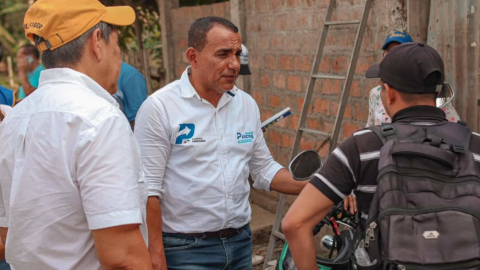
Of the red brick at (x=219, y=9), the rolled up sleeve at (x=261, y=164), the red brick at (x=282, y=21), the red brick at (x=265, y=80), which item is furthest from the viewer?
the red brick at (x=219, y=9)

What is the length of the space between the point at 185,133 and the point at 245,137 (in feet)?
1.04

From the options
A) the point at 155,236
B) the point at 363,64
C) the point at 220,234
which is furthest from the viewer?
the point at 363,64

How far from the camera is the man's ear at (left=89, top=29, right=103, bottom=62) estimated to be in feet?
6.04

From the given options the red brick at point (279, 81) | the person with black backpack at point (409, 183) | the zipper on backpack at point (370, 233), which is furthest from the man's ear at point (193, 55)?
the red brick at point (279, 81)

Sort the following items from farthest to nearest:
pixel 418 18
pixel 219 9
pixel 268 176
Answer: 1. pixel 219 9
2. pixel 418 18
3. pixel 268 176

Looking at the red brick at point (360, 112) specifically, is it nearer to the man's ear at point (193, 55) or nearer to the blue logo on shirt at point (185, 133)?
the man's ear at point (193, 55)

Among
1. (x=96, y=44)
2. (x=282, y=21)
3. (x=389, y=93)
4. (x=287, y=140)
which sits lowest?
(x=287, y=140)

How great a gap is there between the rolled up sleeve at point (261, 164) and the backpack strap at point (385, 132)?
109cm

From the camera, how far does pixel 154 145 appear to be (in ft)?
8.35

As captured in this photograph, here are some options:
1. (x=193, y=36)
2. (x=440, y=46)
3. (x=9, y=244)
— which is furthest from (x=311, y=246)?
(x=440, y=46)

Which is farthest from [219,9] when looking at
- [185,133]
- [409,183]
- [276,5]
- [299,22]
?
[409,183]

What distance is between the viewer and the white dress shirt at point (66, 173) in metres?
1.65

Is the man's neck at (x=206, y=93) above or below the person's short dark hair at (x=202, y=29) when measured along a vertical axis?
below

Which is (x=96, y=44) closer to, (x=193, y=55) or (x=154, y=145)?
(x=154, y=145)
